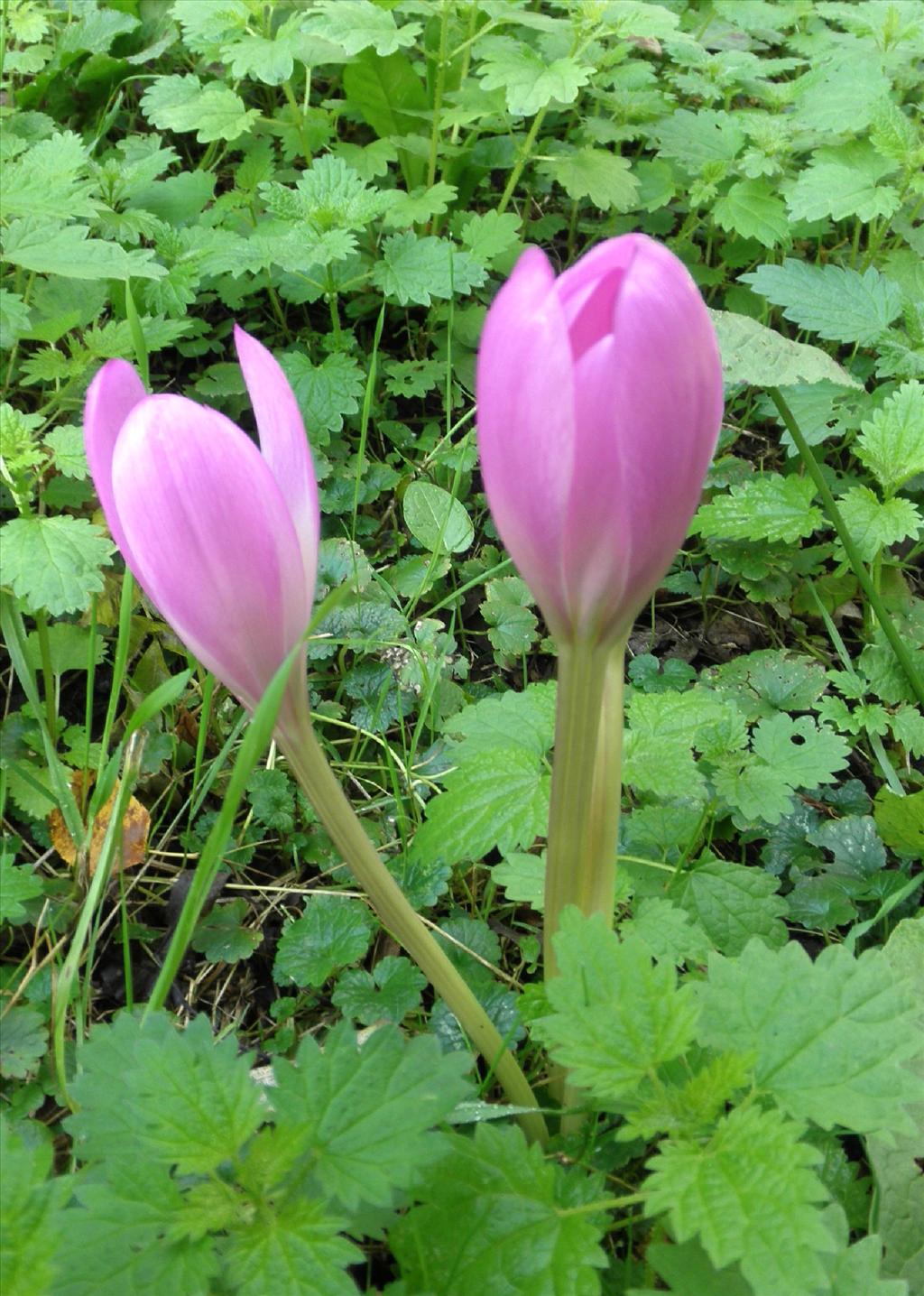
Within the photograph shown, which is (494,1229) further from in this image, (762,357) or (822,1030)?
(762,357)

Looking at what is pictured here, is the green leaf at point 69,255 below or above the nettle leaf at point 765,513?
above

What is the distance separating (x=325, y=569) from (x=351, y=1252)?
124 cm

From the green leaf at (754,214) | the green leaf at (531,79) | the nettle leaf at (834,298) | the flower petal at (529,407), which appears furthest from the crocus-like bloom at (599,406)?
the green leaf at (754,214)

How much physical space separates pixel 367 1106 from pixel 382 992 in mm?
471

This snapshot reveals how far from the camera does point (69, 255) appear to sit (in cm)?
172

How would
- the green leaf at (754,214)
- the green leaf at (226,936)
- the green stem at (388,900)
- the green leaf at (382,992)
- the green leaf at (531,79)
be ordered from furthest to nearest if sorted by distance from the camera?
1. the green leaf at (754,214)
2. the green leaf at (531,79)
3. the green leaf at (226,936)
4. the green leaf at (382,992)
5. the green stem at (388,900)

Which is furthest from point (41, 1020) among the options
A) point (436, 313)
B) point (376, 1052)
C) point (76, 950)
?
point (436, 313)

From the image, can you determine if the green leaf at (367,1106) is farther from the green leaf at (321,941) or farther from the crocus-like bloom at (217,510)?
the green leaf at (321,941)

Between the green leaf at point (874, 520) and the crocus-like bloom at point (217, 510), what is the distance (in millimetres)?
1211

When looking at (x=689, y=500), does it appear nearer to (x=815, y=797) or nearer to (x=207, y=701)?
(x=207, y=701)

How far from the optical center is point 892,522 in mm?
1769

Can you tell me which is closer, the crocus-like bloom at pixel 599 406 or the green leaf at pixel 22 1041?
the crocus-like bloom at pixel 599 406

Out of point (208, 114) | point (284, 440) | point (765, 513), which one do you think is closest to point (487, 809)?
point (284, 440)

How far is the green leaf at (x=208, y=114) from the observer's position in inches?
89.2
